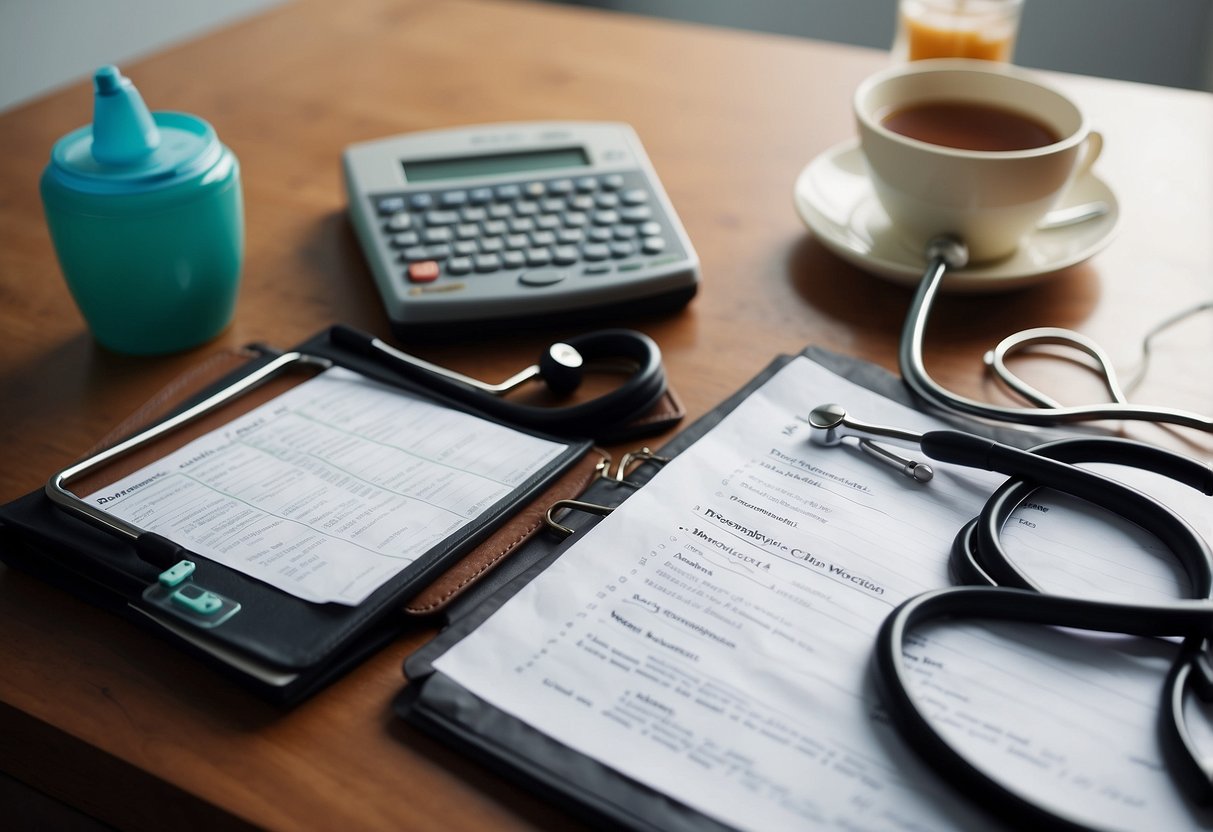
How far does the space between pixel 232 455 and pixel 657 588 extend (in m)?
0.24

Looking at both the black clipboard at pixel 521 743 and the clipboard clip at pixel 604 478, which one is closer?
the black clipboard at pixel 521 743

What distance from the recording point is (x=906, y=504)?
0.51 meters

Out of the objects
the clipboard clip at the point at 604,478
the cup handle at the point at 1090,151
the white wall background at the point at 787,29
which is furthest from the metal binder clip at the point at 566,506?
the white wall background at the point at 787,29

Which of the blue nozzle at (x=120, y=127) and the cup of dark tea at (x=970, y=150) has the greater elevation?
the blue nozzle at (x=120, y=127)

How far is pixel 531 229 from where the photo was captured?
0.71 metres

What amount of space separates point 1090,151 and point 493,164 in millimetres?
416

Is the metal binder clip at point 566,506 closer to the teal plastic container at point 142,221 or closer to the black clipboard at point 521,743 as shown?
the black clipboard at point 521,743

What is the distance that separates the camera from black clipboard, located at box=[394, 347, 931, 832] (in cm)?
37

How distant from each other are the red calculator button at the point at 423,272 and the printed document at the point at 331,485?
93 mm

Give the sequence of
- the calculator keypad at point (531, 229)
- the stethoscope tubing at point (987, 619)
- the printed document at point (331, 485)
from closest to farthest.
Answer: the stethoscope tubing at point (987, 619) → the printed document at point (331, 485) → the calculator keypad at point (531, 229)

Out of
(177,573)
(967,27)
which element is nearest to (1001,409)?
(177,573)

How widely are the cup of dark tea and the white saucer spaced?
2cm

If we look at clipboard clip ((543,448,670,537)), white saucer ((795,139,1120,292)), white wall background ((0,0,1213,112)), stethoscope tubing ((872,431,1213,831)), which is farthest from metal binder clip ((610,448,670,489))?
white wall background ((0,0,1213,112))

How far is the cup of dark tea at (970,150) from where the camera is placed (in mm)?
647
